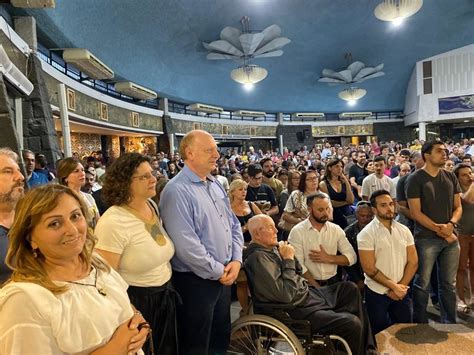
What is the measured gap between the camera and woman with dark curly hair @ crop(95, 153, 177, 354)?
1608mm

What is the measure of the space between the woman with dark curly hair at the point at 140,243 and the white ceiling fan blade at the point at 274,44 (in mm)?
11691

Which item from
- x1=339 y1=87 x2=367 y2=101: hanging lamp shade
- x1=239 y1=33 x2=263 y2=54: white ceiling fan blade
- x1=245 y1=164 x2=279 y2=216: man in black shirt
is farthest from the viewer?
x1=339 y1=87 x2=367 y2=101: hanging lamp shade

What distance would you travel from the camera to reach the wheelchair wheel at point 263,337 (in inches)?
81.3

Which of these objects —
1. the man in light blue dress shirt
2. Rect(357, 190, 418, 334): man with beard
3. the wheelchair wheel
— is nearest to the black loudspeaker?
Rect(357, 190, 418, 334): man with beard

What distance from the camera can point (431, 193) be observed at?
2.72m

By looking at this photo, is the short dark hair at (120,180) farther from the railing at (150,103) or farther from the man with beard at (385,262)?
the railing at (150,103)

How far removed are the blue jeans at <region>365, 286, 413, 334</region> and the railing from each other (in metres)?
7.76

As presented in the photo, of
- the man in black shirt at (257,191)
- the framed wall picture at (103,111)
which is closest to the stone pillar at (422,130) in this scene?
the framed wall picture at (103,111)

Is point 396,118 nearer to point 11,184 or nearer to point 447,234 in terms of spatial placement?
point 447,234

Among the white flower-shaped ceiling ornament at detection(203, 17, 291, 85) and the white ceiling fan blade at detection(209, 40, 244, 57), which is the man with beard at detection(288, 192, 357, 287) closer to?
the white flower-shaped ceiling ornament at detection(203, 17, 291, 85)

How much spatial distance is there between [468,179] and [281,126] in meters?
20.3

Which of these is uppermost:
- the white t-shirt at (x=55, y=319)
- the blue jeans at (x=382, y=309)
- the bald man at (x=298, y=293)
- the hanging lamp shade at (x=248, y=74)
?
the hanging lamp shade at (x=248, y=74)

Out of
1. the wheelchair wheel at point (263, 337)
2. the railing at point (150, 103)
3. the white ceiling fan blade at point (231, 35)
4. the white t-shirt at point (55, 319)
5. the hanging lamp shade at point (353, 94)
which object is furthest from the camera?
the hanging lamp shade at point (353, 94)

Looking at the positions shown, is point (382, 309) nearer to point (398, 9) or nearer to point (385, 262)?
point (385, 262)
